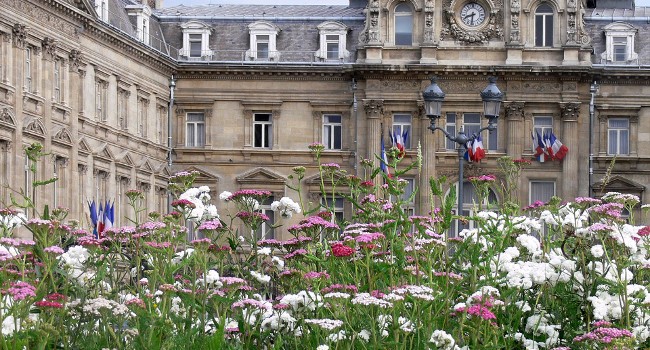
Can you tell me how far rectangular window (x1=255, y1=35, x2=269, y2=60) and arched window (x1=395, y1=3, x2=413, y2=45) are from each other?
558 centimetres

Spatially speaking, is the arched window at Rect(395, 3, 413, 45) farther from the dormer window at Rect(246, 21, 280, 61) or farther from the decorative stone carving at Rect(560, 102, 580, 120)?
the decorative stone carving at Rect(560, 102, 580, 120)

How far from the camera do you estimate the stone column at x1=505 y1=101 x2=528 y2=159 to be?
2763 inches

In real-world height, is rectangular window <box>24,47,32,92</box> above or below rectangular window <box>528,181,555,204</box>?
above

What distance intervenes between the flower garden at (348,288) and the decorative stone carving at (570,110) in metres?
50.3

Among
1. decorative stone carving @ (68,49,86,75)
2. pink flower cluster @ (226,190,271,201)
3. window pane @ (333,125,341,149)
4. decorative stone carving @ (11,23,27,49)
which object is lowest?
pink flower cluster @ (226,190,271,201)

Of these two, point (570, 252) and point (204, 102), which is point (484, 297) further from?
point (204, 102)

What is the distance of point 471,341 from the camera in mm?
17203

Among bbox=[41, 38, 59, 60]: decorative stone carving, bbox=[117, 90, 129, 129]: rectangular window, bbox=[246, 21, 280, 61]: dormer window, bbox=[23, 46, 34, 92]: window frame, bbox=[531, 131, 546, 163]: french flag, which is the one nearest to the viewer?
bbox=[23, 46, 34, 92]: window frame

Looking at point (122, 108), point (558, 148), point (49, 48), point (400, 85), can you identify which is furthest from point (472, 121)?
point (49, 48)

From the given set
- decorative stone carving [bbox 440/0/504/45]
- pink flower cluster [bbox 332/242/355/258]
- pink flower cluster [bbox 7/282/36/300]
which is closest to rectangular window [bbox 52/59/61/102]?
decorative stone carving [bbox 440/0/504/45]

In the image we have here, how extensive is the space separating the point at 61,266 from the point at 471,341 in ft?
14.3

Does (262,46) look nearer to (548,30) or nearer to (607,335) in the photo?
(548,30)

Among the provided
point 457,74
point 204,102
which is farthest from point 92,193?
point 457,74

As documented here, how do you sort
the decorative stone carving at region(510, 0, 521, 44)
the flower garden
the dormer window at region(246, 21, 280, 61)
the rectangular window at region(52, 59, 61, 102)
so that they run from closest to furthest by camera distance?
the flower garden → the rectangular window at region(52, 59, 61, 102) → the decorative stone carving at region(510, 0, 521, 44) → the dormer window at region(246, 21, 280, 61)
